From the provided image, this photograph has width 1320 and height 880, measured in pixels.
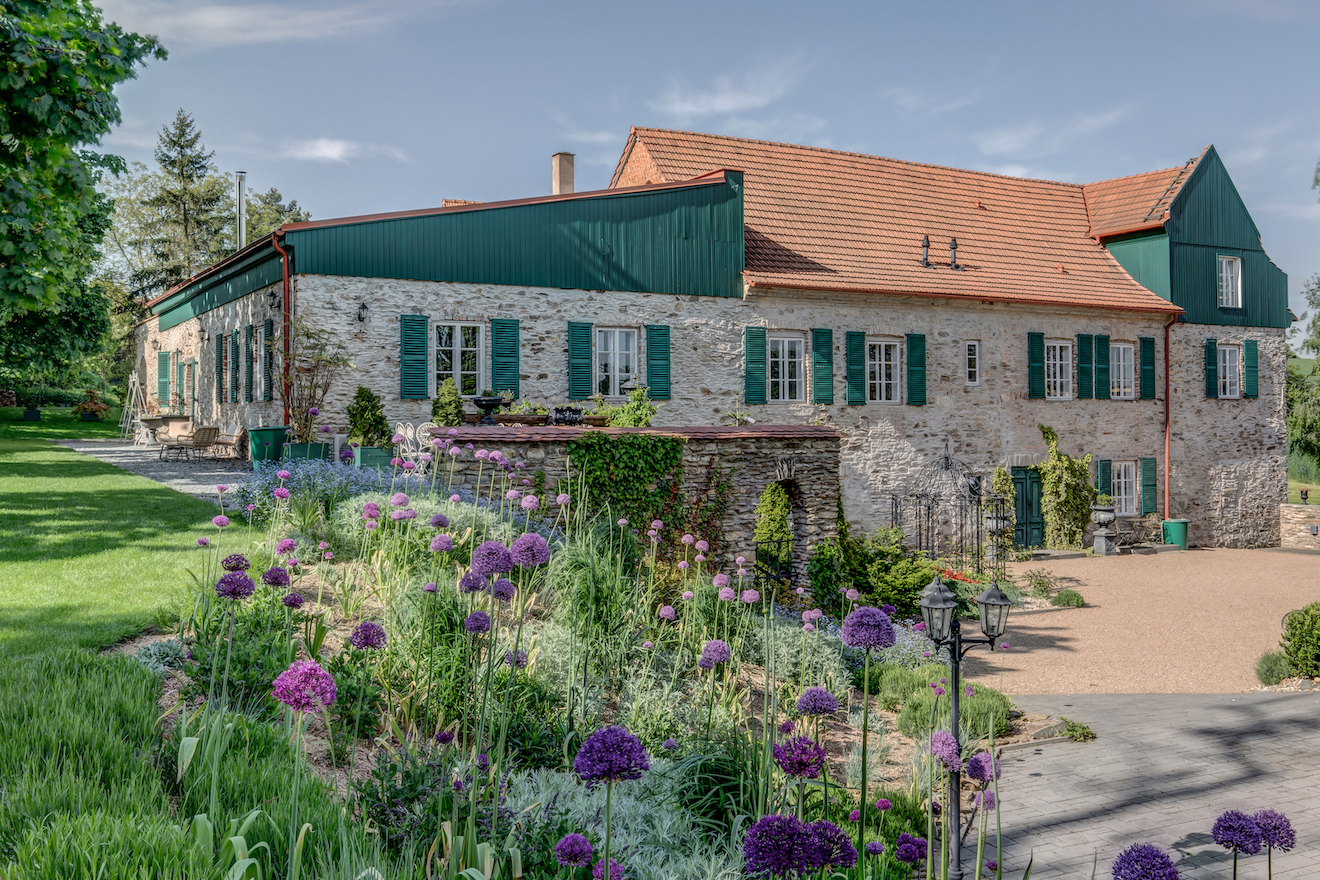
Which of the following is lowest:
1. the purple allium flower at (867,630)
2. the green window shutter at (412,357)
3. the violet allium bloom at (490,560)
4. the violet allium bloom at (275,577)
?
the purple allium flower at (867,630)

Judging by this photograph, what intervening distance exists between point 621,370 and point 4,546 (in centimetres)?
953

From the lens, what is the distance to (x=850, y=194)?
20.3m

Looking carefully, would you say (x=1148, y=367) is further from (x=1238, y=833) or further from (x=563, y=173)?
(x=1238, y=833)

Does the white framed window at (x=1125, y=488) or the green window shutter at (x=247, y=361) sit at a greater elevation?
the green window shutter at (x=247, y=361)

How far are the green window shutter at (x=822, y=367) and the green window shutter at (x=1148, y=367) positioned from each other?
346 inches

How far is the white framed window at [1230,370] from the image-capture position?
22172 millimetres

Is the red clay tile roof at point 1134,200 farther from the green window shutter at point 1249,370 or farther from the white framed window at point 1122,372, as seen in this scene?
the green window shutter at point 1249,370

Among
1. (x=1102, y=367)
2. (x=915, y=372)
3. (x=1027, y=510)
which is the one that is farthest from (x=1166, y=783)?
(x=1102, y=367)

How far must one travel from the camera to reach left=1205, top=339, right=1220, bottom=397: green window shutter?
21734 mm

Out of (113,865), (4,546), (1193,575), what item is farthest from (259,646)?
(1193,575)

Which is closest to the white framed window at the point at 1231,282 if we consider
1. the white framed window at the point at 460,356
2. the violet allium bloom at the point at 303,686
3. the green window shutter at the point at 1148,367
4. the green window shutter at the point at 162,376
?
the green window shutter at the point at 1148,367

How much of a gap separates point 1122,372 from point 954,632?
19029 mm

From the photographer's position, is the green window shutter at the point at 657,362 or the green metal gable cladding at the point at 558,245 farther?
the green window shutter at the point at 657,362

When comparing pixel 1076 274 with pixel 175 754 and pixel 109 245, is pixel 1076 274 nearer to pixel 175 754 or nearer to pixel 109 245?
pixel 175 754
